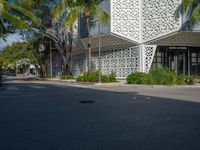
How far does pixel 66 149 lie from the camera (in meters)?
6.82

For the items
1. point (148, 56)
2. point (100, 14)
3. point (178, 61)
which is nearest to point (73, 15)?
point (100, 14)

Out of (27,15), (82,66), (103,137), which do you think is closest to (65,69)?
(82,66)

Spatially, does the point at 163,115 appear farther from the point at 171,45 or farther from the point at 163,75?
the point at 171,45

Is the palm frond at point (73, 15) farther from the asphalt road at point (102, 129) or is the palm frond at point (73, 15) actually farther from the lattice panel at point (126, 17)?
the asphalt road at point (102, 129)

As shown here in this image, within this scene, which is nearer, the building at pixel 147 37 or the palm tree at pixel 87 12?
the palm tree at pixel 87 12

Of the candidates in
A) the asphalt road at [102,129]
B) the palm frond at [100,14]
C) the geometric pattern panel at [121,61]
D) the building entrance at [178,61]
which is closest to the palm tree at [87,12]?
the palm frond at [100,14]

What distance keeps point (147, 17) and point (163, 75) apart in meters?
9.48

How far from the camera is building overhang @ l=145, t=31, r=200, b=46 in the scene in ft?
116

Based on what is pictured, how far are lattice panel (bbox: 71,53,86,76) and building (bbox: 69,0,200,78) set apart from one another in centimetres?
690

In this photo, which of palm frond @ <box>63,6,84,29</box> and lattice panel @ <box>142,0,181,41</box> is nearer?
lattice panel @ <box>142,0,181,41</box>

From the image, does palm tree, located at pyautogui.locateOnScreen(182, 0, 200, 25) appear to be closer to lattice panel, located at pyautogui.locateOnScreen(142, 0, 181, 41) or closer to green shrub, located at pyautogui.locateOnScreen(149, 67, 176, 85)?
lattice panel, located at pyautogui.locateOnScreen(142, 0, 181, 41)

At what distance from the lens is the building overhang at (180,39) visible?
3531 centimetres

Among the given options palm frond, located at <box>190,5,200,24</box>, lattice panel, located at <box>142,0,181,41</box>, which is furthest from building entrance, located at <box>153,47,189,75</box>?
palm frond, located at <box>190,5,200,24</box>

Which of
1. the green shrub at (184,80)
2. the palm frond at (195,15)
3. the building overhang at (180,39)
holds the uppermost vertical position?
the palm frond at (195,15)
